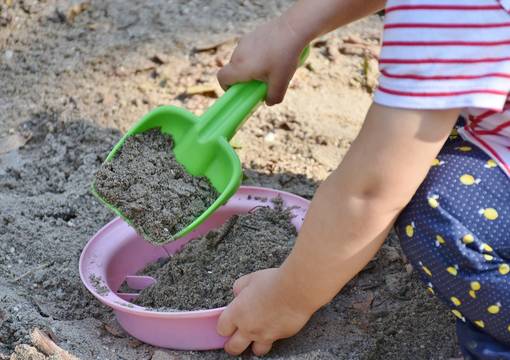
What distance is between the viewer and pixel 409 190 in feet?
3.52

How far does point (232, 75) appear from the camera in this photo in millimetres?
1460

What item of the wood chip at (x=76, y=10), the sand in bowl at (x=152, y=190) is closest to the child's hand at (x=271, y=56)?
the sand in bowl at (x=152, y=190)

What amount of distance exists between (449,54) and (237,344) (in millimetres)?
560

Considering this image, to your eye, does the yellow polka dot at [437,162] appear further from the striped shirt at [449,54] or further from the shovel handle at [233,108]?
the shovel handle at [233,108]

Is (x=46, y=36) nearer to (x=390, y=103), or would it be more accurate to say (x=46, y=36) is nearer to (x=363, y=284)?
(x=363, y=284)

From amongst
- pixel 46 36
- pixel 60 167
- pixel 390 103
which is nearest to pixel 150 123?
pixel 60 167

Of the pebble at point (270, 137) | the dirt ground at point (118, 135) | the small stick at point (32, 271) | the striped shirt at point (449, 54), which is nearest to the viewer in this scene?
the striped shirt at point (449, 54)

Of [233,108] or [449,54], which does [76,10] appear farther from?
[449,54]

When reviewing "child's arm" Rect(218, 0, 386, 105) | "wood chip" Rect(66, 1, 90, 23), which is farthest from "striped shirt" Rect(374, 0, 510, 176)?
"wood chip" Rect(66, 1, 90, 23)

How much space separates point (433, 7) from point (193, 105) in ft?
3.41

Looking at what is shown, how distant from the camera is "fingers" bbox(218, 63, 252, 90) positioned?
1.45m

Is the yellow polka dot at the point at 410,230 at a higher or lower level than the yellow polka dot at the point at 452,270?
higher

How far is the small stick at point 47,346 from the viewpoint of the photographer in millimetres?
1237

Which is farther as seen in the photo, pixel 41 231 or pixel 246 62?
pixel 41 231
